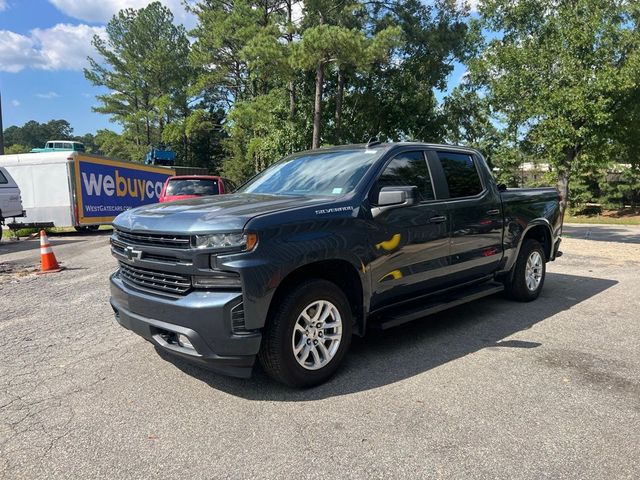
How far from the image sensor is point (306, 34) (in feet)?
53.1

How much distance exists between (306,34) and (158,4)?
3585 centimetres

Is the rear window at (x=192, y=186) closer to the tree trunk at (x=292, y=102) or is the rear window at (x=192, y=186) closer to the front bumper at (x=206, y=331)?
the front bumper at (x=206, y=331)

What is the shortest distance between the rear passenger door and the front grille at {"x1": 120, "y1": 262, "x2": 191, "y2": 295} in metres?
2.71

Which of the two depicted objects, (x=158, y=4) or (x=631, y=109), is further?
(x=158, y=4)

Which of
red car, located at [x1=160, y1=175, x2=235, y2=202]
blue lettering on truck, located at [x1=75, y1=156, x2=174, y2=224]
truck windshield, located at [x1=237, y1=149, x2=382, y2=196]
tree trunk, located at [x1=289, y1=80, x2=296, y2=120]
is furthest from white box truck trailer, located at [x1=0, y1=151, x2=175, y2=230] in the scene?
truck windshield, located at [x1=237, y1=149, x2=382, y2=196]

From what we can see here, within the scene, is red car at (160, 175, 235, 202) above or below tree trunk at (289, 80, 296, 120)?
below

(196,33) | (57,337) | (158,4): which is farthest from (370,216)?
(158,4)

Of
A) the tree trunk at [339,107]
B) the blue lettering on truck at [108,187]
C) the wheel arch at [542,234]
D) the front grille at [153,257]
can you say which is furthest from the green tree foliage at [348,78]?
the front grille at [153,257]

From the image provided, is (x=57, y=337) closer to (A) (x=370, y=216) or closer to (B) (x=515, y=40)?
(A) (x=370, y=216)

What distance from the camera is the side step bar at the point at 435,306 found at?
428cm

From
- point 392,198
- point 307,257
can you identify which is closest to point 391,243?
point 392,198

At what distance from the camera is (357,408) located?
343 centimetres

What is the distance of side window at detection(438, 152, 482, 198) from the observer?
202 inches

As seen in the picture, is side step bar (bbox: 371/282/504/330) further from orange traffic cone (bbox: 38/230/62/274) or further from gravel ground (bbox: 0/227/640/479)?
orange traffic cone (bbox: 38/230/62/274)
